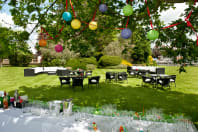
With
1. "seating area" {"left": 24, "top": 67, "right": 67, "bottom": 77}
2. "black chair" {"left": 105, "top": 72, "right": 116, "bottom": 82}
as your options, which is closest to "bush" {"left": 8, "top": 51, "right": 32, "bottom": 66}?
"seating area" {"left": 24, "top": 67, "right": 67, "bottom": 77}

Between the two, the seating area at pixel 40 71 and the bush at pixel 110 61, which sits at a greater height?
the bush at pixel 110 61

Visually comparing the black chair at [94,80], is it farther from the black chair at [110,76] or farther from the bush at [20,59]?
the bush at [20,59]

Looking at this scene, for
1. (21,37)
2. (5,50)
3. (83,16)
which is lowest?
(5,50)

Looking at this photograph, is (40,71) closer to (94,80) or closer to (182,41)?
(94,80)

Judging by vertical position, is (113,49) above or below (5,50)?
above

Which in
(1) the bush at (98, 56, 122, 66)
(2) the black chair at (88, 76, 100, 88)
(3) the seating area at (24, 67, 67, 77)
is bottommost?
(2) the black chair at (88, 76, 100, 88)

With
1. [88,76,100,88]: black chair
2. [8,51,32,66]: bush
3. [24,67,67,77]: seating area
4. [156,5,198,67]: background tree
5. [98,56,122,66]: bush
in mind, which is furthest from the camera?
[8,51,32,66]: bush

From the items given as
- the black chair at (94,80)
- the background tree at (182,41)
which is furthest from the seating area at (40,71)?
the background tree at (182,41)

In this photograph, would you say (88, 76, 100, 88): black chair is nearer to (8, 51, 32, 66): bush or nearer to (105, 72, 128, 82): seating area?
(105, 72, 128, 82): seating area

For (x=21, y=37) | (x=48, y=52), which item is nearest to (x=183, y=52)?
(x=21, y=37)

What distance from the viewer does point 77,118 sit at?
2.38 m

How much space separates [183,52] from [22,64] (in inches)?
A: 1057

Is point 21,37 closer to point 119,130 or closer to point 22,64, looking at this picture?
point 119,130

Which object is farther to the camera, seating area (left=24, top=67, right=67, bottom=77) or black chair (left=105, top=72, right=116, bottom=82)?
seating area (left=24, top=67, right=67, bottom=77)
